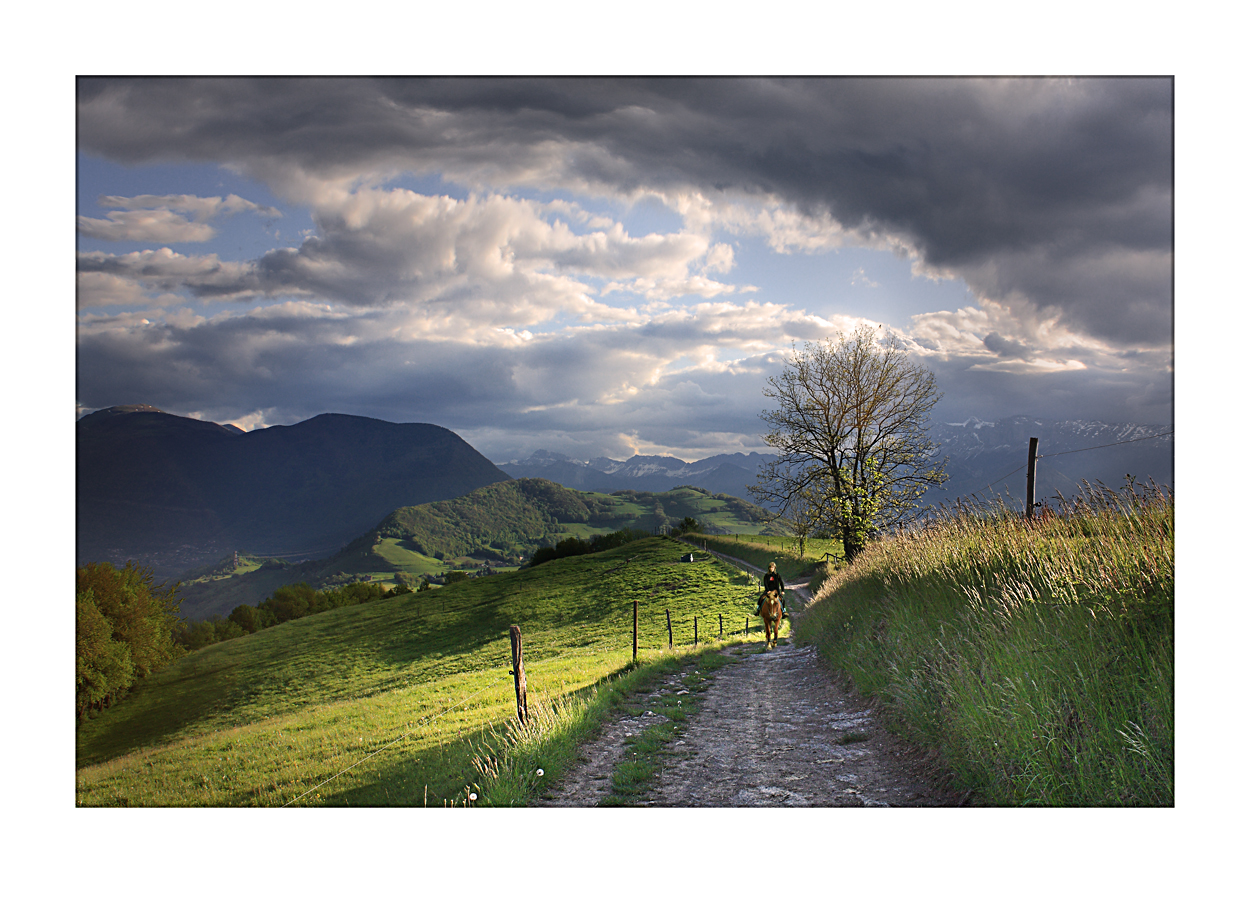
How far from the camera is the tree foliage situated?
605 cm

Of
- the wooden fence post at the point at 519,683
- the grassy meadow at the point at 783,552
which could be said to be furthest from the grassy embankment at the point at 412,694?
the grassy meadow at the point at 783,552

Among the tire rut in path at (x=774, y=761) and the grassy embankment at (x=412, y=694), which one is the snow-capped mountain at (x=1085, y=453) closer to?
the tire rut in path at (x=774, y=761)

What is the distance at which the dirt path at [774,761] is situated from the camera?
15.2 feet

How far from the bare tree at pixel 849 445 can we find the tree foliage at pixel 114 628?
20.8 m

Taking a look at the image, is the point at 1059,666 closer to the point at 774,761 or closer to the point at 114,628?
the point at 774,761

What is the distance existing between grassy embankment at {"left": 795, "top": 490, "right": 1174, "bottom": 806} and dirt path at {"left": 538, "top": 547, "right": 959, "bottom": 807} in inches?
16.4

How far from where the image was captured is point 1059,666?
14.3ft

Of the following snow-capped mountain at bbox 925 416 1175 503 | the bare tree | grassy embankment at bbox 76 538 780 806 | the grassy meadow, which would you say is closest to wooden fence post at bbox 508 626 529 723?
grassy embankment at bbox 76 538 780 806

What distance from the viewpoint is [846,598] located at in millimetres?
11961

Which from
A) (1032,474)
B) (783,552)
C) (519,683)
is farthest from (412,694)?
(783,552)

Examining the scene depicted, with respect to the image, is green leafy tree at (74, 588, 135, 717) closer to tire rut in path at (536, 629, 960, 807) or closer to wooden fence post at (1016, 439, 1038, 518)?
tire rut in path at (536, 629, 960, 807)

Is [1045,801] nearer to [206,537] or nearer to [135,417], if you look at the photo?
[135,417]

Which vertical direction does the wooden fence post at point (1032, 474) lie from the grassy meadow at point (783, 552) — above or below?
above

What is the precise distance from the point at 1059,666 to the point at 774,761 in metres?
2.64
